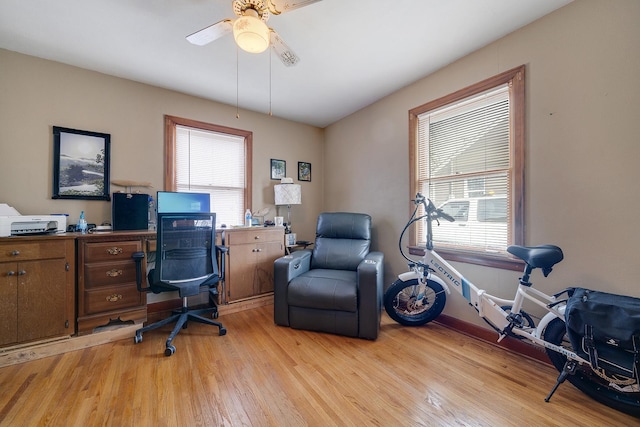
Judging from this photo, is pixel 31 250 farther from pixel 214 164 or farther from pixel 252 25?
pixel 252 25

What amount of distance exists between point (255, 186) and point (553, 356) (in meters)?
3.32

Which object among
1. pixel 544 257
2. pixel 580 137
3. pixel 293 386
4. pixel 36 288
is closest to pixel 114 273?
pixel 36 288

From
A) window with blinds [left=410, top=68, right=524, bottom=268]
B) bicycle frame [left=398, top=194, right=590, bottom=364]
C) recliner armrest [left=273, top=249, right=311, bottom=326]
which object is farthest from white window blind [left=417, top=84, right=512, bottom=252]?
recliner armrest [left=273, top=249, right=311, bottom=326]

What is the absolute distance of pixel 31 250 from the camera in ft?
5.79

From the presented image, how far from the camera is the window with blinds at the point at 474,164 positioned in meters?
1.89

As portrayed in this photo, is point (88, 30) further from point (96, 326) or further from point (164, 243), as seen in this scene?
point (96, 326)

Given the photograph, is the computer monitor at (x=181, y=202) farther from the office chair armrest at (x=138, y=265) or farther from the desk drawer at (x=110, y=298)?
the desk drawer at (x=110, y=298)

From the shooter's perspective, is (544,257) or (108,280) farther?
(108,280)

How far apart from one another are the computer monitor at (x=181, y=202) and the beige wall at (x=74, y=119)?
0.28 metres

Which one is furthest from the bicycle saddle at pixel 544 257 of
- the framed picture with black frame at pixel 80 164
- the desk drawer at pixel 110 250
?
the framed picture with black frame at pixel 80 164

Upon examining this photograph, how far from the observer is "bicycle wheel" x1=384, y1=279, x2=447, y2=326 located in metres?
2.23

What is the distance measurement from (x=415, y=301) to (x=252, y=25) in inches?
101

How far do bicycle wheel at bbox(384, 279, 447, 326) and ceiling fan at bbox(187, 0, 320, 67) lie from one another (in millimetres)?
2232

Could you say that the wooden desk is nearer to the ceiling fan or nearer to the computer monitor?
the computer monitor
